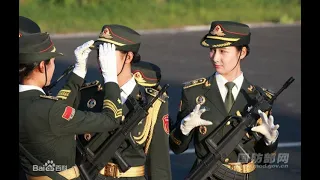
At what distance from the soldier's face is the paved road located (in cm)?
502

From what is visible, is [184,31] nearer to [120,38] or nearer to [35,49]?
[120,38]

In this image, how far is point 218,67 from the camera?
812 centimetres

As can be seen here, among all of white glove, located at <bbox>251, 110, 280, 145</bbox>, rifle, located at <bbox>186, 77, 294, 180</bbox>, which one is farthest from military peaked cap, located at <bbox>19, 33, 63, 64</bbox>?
white glove, located at <bbox>251, 110, 280, 145</bbox>

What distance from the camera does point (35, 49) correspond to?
710 cm

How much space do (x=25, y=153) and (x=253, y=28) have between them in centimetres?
1907

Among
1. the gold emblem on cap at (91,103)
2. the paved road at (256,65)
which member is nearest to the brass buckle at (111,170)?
the gold emblem on cap at (91,103)

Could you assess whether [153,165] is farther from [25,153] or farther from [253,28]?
[253,28]

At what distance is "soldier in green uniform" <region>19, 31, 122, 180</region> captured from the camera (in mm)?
6973

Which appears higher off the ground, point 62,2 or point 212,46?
point 212,46

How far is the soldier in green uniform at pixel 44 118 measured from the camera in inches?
275

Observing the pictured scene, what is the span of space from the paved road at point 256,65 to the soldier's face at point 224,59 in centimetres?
502

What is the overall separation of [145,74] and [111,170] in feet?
3.10

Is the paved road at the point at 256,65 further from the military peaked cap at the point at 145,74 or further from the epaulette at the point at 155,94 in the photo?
the epaulette at the point at 155,94
